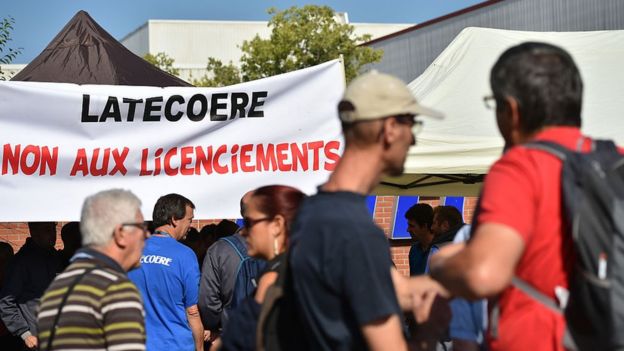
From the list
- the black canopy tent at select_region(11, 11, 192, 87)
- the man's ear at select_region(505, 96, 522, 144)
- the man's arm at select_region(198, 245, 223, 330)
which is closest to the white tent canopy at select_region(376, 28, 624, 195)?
the man's arm at select_region(198, 245, 223, 330)

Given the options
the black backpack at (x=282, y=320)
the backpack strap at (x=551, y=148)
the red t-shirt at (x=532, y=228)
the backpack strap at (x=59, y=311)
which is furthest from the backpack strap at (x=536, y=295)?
the backpack strap at (x=59, y=311)

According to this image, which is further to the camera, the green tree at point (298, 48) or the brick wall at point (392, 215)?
the green tree at point (298, 48)

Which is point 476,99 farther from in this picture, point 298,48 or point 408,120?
point 298,48

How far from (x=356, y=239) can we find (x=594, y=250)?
0.63 meters

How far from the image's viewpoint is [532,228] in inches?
94.7

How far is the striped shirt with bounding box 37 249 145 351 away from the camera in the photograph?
3.81 metres

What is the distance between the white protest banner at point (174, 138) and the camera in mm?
6387

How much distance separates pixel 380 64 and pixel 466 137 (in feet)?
56.8

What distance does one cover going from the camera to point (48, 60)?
27.6 ft

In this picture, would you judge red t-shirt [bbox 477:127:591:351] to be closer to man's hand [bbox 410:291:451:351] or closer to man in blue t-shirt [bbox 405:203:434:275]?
man's hand [bbox 410:291:451:351]

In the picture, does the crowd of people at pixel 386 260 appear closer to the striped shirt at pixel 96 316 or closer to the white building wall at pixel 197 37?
the striped shirt at pixel 96 316

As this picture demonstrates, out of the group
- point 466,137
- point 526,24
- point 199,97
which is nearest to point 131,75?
point 199,97

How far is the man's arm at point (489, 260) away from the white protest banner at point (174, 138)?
13.2ft

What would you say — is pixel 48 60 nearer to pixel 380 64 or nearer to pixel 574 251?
pixel 574 251
